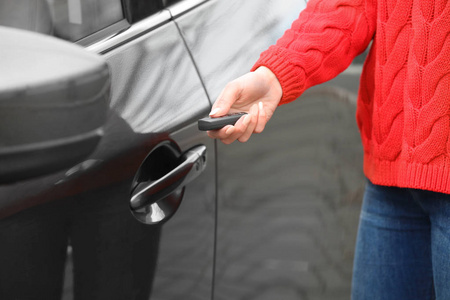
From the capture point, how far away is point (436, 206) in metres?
1.35

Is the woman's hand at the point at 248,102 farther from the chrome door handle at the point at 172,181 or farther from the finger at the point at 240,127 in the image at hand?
the chrome door handle at the point at 172,181

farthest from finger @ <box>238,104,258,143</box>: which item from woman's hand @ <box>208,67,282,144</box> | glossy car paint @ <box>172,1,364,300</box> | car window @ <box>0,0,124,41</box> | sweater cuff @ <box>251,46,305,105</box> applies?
car window @ <box>0,0,124,41</box>

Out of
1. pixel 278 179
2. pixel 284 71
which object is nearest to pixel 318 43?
pixel 284 71

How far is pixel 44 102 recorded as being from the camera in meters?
1.05

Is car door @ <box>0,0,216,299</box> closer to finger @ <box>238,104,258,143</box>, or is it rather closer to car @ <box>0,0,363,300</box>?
car @ <box>0,0,363,300</box>

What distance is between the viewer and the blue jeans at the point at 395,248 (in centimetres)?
146

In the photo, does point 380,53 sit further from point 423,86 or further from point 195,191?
point 195,191

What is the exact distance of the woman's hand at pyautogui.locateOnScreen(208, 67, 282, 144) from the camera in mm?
1278

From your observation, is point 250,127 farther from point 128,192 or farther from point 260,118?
point 128,192

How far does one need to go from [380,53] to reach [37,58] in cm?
65

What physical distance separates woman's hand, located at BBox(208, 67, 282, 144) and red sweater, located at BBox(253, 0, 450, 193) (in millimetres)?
24

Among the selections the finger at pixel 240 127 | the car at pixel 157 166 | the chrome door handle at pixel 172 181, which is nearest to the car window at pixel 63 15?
the car at pixel 157 166

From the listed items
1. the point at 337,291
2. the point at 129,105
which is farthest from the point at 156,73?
the point at 337,291

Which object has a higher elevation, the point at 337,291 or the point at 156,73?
the point at 156,73
